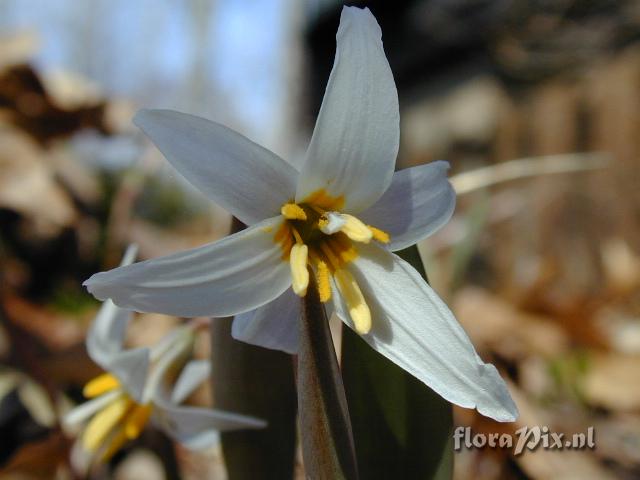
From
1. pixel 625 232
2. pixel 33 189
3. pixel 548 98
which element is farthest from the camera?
pixel 548 98

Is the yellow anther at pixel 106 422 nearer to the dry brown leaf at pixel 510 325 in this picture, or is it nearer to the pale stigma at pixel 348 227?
the pale stigma at pixel 348 227

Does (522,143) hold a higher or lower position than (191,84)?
lower

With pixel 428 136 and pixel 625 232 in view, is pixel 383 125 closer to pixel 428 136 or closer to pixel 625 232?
pixel 625 232

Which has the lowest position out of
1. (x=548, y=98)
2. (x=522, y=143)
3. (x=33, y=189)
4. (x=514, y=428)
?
(x=514, y=428)

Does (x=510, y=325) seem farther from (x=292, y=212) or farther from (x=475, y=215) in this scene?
(x=292, y=212)

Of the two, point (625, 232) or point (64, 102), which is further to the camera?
point (625, 232)

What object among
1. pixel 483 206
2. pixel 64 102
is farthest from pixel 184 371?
pixel 64 102

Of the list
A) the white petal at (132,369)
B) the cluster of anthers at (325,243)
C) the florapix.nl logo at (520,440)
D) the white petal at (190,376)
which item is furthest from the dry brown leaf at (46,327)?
the cluster of anthers at (325,243)
